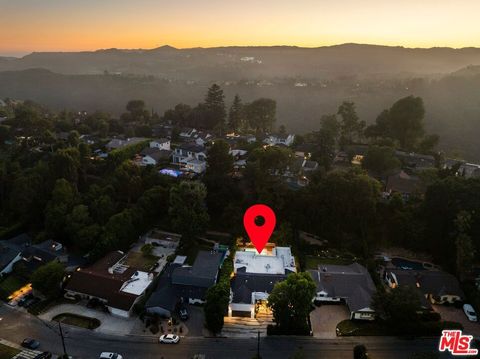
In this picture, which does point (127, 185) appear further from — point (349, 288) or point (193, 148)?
point (349, 288)

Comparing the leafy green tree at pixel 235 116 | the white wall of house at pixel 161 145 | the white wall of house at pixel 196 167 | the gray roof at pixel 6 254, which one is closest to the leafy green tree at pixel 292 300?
the gray roof at pixel 6 254

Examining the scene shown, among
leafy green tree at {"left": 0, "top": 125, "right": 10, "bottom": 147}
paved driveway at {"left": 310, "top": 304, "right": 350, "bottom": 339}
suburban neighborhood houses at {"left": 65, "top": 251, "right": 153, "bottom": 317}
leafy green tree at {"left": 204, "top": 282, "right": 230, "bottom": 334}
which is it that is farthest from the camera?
leafy green tree at {"left": 0, "top": 125, "right": 10, "bottom": 147}

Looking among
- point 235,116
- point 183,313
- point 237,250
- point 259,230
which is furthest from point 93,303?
point 235,116

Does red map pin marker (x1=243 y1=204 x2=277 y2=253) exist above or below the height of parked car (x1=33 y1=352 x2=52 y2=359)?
above

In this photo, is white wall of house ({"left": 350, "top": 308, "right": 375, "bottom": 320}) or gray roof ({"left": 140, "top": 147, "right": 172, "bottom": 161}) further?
gray roof ({"left": 140, "top": 147, "right": 172, "bottom": 161})

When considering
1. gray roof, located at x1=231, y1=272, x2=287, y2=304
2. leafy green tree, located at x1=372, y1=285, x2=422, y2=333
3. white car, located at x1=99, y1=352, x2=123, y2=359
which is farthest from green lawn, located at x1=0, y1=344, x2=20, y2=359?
leafy green tree, located at x1=372, y1=285, x2=422, y2=333

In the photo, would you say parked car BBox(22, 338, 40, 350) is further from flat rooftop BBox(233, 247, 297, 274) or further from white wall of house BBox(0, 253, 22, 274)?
flat rooftop BBox(233, 247, 297, 274)

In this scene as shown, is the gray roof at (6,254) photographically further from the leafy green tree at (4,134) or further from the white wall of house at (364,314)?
the white wall of house at (364,314)
